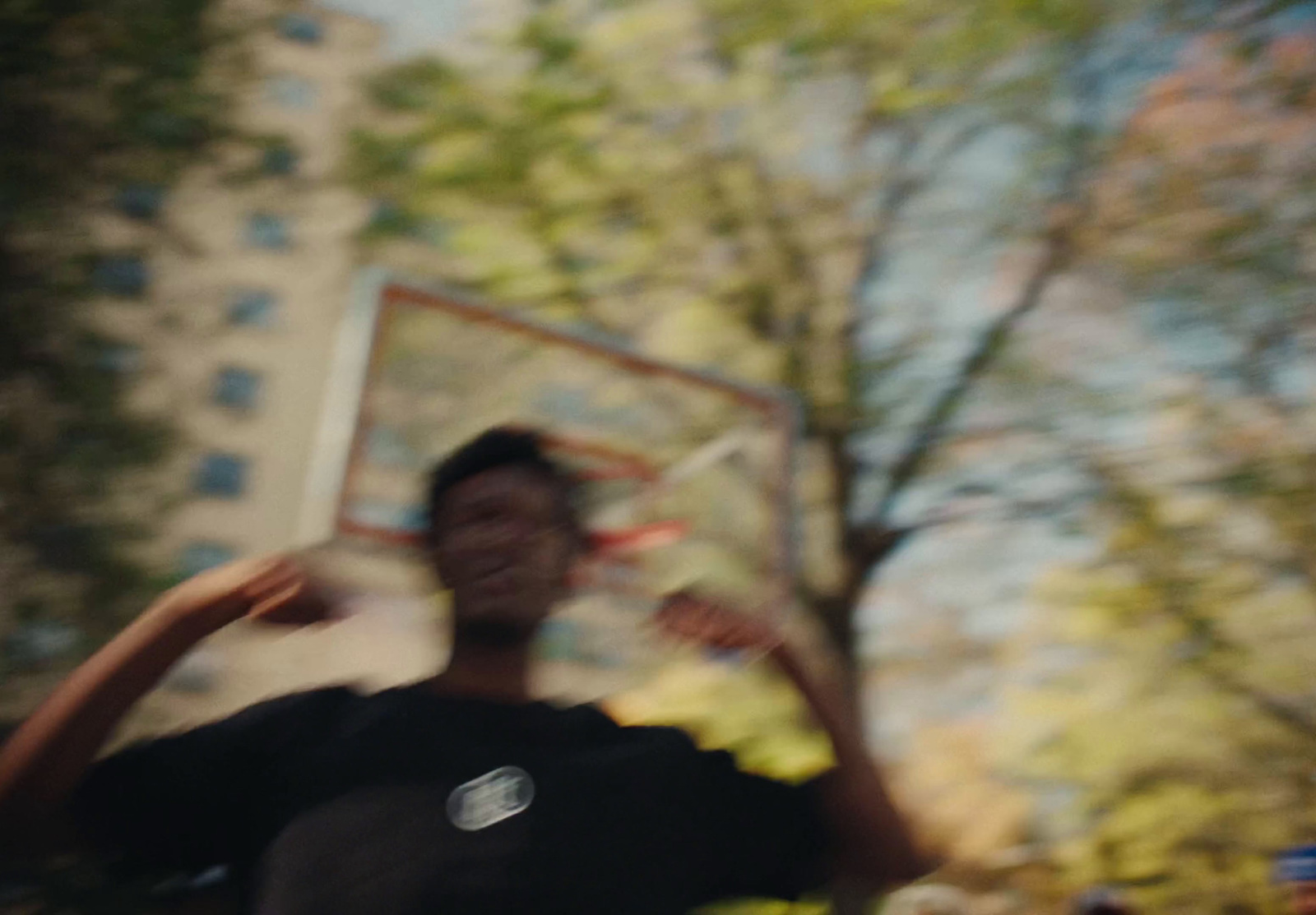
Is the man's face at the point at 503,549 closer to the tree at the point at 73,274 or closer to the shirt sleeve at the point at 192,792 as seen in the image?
the shirt sleeve at the point at 192,792

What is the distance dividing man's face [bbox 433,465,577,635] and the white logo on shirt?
27 cm

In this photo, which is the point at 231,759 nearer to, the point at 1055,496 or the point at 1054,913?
the point at 1055,496

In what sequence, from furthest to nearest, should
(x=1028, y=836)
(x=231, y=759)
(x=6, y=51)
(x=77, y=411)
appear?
(x=1028, y=836) → (x=77, y=411) → (x=6, y=51) → (x=231, y=759)

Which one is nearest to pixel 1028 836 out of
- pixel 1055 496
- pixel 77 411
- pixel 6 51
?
pixel 1055 496

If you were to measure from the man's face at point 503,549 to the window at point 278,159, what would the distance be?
6378 millimetres

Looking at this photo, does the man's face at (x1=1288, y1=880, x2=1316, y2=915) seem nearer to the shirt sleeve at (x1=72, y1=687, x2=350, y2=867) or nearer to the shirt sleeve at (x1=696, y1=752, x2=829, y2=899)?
the shirt sleeve at (x1=696, y1=752, x2=829, y2=899)

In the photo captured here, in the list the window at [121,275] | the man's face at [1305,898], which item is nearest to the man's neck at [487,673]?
the man's face at [1305,898]

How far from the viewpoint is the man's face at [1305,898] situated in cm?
405

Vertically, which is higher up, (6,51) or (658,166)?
(6,51)

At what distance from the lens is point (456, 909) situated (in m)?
1.23

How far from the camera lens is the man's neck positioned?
4.96ft

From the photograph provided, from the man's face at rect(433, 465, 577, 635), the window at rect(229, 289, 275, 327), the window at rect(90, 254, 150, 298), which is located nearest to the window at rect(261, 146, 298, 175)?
the window at rect(229, 289, 275, 327)

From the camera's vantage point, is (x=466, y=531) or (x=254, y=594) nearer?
(x=254, y=594)

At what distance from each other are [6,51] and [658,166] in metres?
4.19
